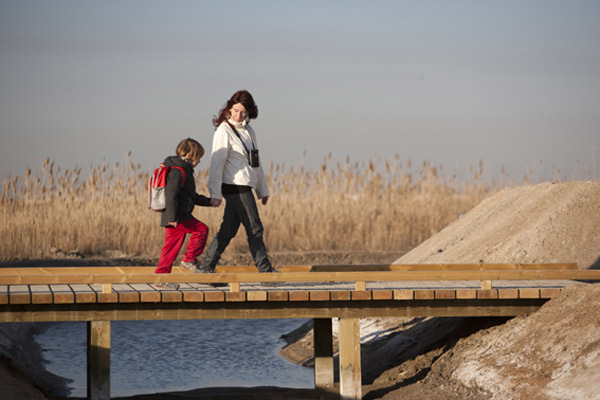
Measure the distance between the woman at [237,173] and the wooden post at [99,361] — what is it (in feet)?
3.68

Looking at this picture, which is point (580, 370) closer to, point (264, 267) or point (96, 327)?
point (264, 267)

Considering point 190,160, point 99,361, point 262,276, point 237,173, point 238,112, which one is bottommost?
point 99,361

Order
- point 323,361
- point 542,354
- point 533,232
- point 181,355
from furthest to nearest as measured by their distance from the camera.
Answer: point 533,232, point 181,355, point 323,361, point 542,354

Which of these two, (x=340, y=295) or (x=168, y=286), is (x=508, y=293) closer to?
(x=340, y=295)

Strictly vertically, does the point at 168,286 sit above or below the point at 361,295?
above

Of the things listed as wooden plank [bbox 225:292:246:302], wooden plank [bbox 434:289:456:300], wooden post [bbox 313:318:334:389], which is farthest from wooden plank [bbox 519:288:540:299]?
wooden plank [bbox 225:292:246:302]

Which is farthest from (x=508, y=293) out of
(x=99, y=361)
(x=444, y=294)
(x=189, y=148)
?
(x=99, y=361)

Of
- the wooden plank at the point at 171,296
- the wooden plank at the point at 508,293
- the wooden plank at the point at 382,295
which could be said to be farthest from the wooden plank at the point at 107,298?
the wooden plank at the point at 508,293

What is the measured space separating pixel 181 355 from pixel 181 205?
14.6 feet

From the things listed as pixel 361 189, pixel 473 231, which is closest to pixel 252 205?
pixel 473 231

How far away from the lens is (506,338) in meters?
8.48

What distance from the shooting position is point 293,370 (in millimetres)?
11133

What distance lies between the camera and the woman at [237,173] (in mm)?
8328

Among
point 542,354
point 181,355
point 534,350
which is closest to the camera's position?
point 542,354
